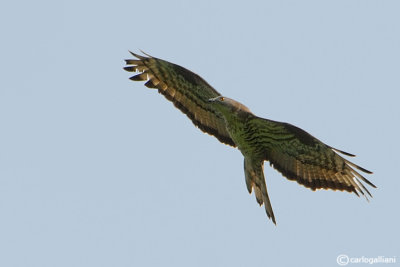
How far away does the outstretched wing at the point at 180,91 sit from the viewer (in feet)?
48.4

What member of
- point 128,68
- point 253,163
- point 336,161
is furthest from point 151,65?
point 336,161

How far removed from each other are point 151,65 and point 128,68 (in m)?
0.42

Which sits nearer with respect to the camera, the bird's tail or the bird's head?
the bird's head

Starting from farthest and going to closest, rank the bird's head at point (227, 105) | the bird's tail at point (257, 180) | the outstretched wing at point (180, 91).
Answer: the outstretched wing at point (180, 91) < the bird's tail at point (257, 180) < the bird's head at point (227, 105)

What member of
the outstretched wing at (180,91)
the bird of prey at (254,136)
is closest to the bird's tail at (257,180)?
the bird of prey at (254,136)

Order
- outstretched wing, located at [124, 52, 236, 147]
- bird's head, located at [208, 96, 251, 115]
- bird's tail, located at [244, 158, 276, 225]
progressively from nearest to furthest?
bird's head, located at [208, 96, 251, 115] → bird's tail, located at [244, 158, 276, 225] → outstretched wing, located at [124, 52, 236, 147]

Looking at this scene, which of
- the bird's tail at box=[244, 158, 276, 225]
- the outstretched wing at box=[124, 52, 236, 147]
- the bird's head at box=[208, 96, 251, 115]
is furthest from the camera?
the outstretched wing at box=[124, 52, 236, 147]

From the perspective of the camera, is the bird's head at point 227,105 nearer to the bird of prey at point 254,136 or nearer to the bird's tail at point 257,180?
the bird of prey at point 254,136

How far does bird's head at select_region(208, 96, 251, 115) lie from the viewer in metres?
13.7

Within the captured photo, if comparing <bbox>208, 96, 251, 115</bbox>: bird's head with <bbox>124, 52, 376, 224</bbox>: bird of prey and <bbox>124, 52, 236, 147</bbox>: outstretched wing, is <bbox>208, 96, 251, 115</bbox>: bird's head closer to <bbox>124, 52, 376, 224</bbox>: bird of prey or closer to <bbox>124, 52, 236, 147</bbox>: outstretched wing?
<bbox>124, 52, 376, 224</bbox>: bird of prey

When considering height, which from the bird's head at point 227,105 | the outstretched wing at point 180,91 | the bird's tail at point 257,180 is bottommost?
the bird's tail at point 257,180

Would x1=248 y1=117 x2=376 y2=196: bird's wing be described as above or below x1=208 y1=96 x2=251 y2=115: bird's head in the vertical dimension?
below

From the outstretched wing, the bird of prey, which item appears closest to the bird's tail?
the bird of prey

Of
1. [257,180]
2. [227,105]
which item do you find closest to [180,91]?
[227,105]
